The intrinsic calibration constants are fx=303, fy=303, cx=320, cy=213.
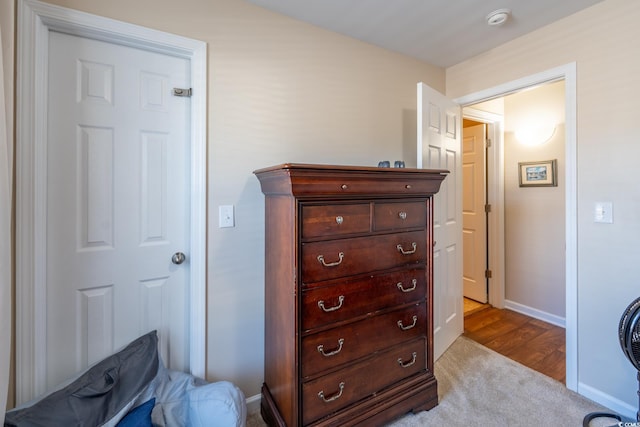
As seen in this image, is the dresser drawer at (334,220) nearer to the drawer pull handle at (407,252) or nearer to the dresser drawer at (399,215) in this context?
the dresser drawer at (399,215)

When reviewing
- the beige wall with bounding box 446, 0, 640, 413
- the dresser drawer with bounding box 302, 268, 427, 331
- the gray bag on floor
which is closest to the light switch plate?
the beige wall with bounding box 446, 0, 640, 413

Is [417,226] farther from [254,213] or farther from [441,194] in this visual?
[254,213]

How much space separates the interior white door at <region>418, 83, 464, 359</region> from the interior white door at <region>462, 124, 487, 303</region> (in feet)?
3.18

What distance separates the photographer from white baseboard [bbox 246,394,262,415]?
1.82m

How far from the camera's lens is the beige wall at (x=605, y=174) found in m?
1.72

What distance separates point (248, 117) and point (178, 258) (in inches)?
35.1

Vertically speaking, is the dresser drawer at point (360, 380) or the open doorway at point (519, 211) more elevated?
the open doorway at point (519, 211)

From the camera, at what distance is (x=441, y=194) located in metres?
2.34

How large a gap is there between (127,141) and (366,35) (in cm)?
169

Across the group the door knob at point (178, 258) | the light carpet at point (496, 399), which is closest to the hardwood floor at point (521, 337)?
the light carpet at point (496, 399)

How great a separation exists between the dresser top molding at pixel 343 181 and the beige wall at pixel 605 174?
1002mm

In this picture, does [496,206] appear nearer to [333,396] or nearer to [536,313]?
[536,313]

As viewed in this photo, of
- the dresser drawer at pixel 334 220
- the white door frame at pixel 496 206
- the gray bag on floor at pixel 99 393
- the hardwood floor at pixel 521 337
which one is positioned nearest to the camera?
the gray bag on floor at pixel 99 393

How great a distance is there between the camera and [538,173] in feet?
10.2
